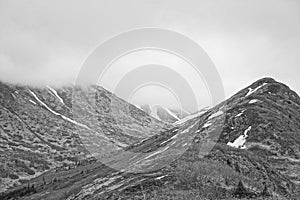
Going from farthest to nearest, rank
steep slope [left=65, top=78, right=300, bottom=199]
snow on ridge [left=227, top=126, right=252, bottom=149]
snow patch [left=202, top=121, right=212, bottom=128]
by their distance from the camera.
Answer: snow patch [left=202, top=121, right=212, bottom=128] → snow on ridge [left=227, top=126, right=252, bottom=149] → steep slope [left=65, top=78, right=300, bottom=199]

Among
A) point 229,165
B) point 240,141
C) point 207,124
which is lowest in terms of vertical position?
point 229,165

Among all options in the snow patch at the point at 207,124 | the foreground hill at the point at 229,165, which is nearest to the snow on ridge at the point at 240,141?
the foreground hill at the point at 229,165

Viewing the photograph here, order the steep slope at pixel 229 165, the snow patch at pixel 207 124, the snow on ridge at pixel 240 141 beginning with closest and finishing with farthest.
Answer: the steep slope at pixel 229 165, the snow on ridge at pixel 240 141, the snow patch at pixel 207 124

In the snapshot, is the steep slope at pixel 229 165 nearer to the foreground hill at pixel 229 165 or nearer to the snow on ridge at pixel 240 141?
the foreground hill at pixel 229 165

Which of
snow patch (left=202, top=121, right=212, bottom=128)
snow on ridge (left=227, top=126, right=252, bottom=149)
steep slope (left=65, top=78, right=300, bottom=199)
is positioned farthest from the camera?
snow patch (left=202, top=121, right=212, bottom=128)

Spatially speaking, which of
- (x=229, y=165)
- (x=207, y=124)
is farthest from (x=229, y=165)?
(x=207, y=124)

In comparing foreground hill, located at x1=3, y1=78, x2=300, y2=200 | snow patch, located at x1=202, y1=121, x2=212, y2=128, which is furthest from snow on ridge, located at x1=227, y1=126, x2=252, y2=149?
snow patch, located at x1=202, y1=121, x2=212, y2=128

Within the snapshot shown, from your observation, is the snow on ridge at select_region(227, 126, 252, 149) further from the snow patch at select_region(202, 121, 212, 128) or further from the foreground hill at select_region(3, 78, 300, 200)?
the snow patch at select_region(202, 121, 212, 128)

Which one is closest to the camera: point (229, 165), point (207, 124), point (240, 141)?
point (229, 165)

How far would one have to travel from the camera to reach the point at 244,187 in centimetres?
4191

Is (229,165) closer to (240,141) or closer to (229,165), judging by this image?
(229,165)

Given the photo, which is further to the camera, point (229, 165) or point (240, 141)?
point (240, 141)

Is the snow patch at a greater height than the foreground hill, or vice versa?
the snow patch

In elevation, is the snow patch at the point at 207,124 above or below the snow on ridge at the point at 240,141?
above
